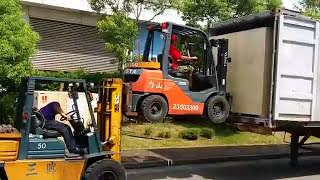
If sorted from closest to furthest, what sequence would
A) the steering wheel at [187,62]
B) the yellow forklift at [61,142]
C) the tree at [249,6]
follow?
1. the yellow forklift at [61,142]
2. the steering wheel at [187,62]
3. the tree at [249,6]

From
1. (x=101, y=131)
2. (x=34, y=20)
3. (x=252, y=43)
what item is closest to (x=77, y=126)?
(x=101, y=131)

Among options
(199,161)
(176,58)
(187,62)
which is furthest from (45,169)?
(199,161)

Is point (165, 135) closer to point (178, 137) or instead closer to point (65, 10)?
point (178, 137)

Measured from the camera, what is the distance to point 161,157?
11.2 meters

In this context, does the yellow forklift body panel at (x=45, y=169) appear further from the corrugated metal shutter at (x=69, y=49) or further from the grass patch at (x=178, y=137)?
the corrugated metal shutter at (x=69, y=49)

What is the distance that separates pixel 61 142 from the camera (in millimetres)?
6676

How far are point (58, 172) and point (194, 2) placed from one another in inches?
412

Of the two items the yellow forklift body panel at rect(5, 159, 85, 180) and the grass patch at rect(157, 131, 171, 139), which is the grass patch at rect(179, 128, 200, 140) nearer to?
the grass patch at rect(157, 131, 171, 139)

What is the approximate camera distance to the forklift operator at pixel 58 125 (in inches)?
265

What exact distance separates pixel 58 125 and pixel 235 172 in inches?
203

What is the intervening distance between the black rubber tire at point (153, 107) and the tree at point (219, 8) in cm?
758

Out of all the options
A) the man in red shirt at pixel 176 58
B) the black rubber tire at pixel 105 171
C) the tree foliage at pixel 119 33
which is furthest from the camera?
the tree foliage at pixel 119 33

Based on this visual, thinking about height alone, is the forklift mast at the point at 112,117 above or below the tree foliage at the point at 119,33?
below

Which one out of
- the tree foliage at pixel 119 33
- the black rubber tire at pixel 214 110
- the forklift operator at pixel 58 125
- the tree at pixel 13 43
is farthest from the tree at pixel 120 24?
the forklift operator at pixel 58 125
